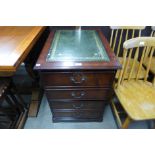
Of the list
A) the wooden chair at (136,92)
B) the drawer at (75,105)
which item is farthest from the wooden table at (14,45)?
the wooden chair at (136,92)

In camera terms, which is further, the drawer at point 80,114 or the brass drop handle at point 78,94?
the drawer at point 80,114

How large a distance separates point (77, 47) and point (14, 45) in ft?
1.40

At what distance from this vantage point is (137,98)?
1008 millimetres

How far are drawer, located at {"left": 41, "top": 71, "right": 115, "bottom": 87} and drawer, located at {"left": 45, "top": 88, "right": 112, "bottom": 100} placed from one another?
6 cm

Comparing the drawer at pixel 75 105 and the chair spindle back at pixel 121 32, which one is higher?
the chair spindle back at pixel 121 32

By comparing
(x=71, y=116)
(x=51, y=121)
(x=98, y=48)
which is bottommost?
(x=51, y=121)

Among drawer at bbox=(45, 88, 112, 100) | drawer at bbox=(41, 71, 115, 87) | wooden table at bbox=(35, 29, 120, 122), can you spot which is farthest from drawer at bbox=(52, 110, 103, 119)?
drawer at bbox=(41, 71, 115, 87)

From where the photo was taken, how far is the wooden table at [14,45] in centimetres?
68

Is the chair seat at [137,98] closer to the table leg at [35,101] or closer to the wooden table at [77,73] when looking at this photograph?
the wooden table at [77,73]

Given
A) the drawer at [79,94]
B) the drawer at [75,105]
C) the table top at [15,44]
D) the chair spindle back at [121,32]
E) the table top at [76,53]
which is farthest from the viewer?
the chair spindle back at [121,32]

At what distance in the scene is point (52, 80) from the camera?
896mm
